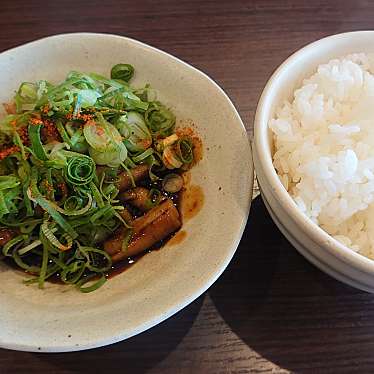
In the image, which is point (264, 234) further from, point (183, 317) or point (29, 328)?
point (29, 328)

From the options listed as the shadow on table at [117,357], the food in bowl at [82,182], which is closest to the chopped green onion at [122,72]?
the food in bowl at [82,182]

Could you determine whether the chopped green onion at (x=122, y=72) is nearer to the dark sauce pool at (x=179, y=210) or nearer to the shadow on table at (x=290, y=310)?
the dark sauce pool at (x=179, y=210)

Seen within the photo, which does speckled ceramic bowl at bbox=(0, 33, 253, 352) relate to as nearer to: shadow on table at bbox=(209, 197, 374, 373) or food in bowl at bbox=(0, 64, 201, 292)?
food in bowl at bbox=(0, 64, 201, 292)

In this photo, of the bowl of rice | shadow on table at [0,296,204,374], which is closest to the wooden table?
shadow on table at [0,296,204,374]

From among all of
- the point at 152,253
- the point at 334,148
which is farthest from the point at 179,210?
the point at 334,148

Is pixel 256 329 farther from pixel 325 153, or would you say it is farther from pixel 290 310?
pixel 325 153
